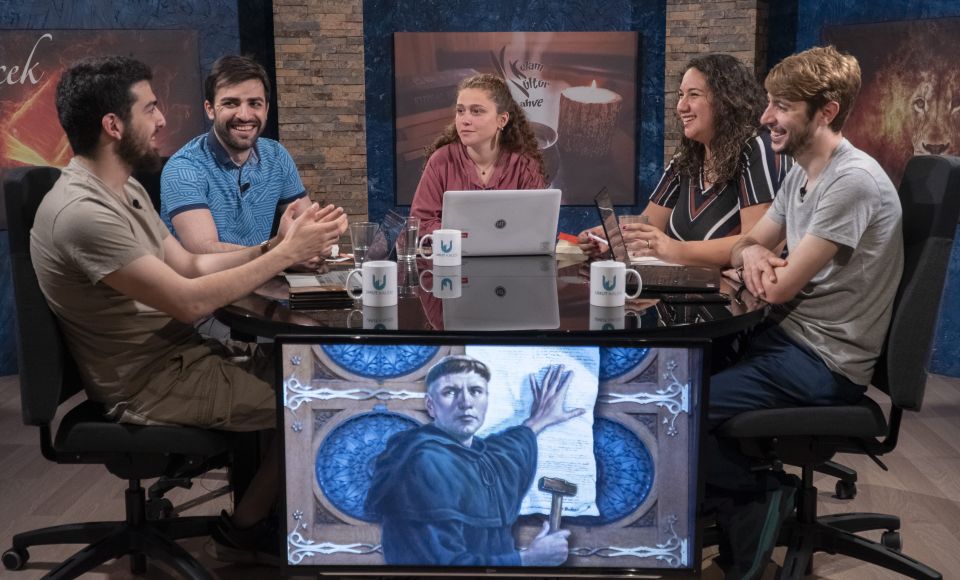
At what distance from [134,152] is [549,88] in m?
3.47

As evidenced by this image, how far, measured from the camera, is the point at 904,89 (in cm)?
504

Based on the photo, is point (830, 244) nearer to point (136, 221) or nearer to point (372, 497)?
point (372, 497)

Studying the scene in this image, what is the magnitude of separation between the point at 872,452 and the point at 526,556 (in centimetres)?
107

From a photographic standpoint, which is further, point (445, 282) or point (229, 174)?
point (229, 174)

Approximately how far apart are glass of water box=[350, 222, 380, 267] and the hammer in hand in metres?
1.16

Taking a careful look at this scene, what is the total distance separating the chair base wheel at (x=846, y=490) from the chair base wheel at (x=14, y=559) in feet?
8.40

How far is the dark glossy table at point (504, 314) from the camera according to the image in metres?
2.34

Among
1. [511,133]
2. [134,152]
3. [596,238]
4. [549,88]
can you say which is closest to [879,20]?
[549,88]

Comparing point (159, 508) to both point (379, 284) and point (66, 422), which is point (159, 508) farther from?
point (379, 284)

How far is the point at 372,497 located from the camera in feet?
6.84

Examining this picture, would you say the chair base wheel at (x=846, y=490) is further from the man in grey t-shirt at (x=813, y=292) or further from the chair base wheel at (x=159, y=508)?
the chair base wheel at (x=159, y=508)

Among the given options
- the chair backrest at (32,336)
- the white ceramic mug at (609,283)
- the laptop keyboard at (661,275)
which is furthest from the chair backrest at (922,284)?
the chair backrest at (32,336)

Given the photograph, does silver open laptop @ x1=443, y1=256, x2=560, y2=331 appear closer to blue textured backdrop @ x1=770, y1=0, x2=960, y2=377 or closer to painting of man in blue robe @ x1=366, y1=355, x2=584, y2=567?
painting of man in blue robe @ x1=366, y1=355, x2=584, y2=567

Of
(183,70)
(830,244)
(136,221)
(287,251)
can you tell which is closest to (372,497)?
(287,251)
